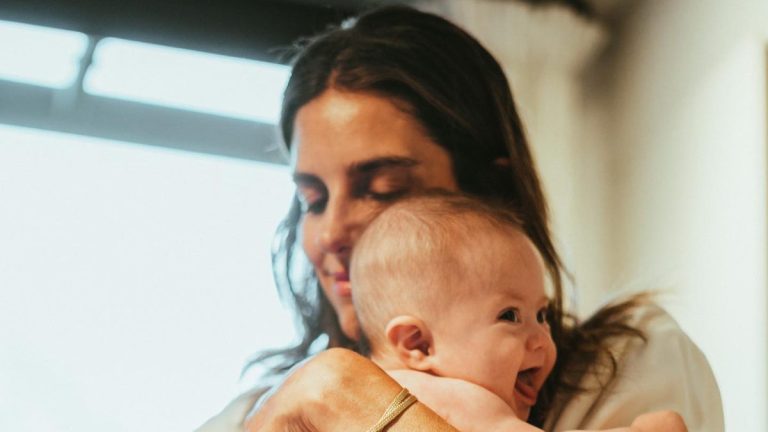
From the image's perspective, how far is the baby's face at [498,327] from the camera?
3.99ft

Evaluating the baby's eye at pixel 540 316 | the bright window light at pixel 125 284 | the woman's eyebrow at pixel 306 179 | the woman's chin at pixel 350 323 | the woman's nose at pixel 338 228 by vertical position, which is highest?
the woman's eyebrow at pixel 306 179

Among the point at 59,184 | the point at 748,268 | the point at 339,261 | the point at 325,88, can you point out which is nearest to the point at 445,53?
the point at 325,88

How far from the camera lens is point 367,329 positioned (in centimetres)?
132

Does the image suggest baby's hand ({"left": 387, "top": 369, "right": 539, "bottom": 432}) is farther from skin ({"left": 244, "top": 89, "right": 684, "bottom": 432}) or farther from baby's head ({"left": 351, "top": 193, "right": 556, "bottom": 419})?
skin ({"left": 244, "top": 89, "right": 684, "bottom": 432})

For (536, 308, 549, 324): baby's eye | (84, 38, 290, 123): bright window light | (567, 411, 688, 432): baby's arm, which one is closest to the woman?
(536, 308, 549, 324): baby's eye

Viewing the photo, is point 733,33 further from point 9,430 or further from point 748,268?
point 9,430

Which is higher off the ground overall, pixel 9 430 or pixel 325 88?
pixel 325 88

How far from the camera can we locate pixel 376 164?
152 cm

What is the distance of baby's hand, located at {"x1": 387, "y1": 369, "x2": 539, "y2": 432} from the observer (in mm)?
1146

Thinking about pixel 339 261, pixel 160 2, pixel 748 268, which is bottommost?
pixel 748 268

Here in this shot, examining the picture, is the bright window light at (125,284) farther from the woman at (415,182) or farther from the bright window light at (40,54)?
the woman at (415,182)

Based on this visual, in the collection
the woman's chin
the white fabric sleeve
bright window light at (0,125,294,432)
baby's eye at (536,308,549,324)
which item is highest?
baby's eye at (536,308,549,324)

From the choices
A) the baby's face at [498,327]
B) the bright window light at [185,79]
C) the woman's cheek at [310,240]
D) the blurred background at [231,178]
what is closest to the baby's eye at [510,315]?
the baby's face at [498,327]

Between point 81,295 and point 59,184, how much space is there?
0.23 metres
